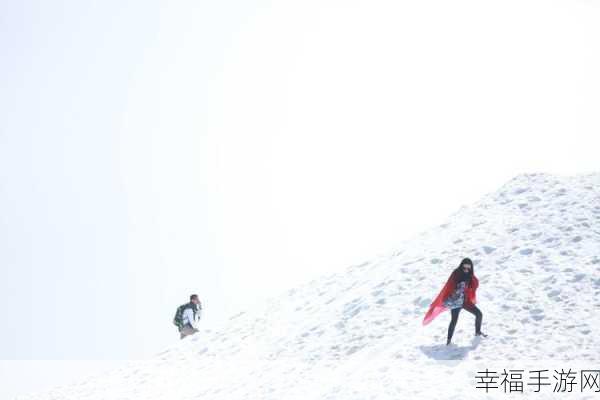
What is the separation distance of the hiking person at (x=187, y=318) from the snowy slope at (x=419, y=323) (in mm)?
651

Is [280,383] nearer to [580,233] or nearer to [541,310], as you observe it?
[541,310]

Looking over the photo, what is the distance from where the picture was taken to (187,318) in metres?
26.5

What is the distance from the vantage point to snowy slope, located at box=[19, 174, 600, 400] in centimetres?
Result: 1633

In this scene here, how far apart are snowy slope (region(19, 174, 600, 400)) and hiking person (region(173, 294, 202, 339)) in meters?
0.65

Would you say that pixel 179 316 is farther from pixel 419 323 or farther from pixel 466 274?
pixel 466 274

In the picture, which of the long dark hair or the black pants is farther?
the long dark hair

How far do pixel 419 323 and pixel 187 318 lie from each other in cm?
1012

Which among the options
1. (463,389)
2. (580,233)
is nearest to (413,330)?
(463,389)

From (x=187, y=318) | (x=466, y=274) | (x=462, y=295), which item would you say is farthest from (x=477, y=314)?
(x=187, y=318)

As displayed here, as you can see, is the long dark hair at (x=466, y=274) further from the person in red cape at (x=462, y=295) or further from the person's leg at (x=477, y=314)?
the person's leg at (x=477, y=314)

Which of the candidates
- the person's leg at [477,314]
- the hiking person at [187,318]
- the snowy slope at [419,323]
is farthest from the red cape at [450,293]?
the hiking person at [187,318]

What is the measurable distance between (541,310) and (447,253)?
6.02 meters

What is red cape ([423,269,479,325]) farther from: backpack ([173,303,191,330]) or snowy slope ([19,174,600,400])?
backpack ([173,303,191,330])

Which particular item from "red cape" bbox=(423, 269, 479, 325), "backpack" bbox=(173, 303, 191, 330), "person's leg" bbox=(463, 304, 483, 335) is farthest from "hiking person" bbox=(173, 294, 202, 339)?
"person's leg" bbox=(463, 304, 483, 335)
